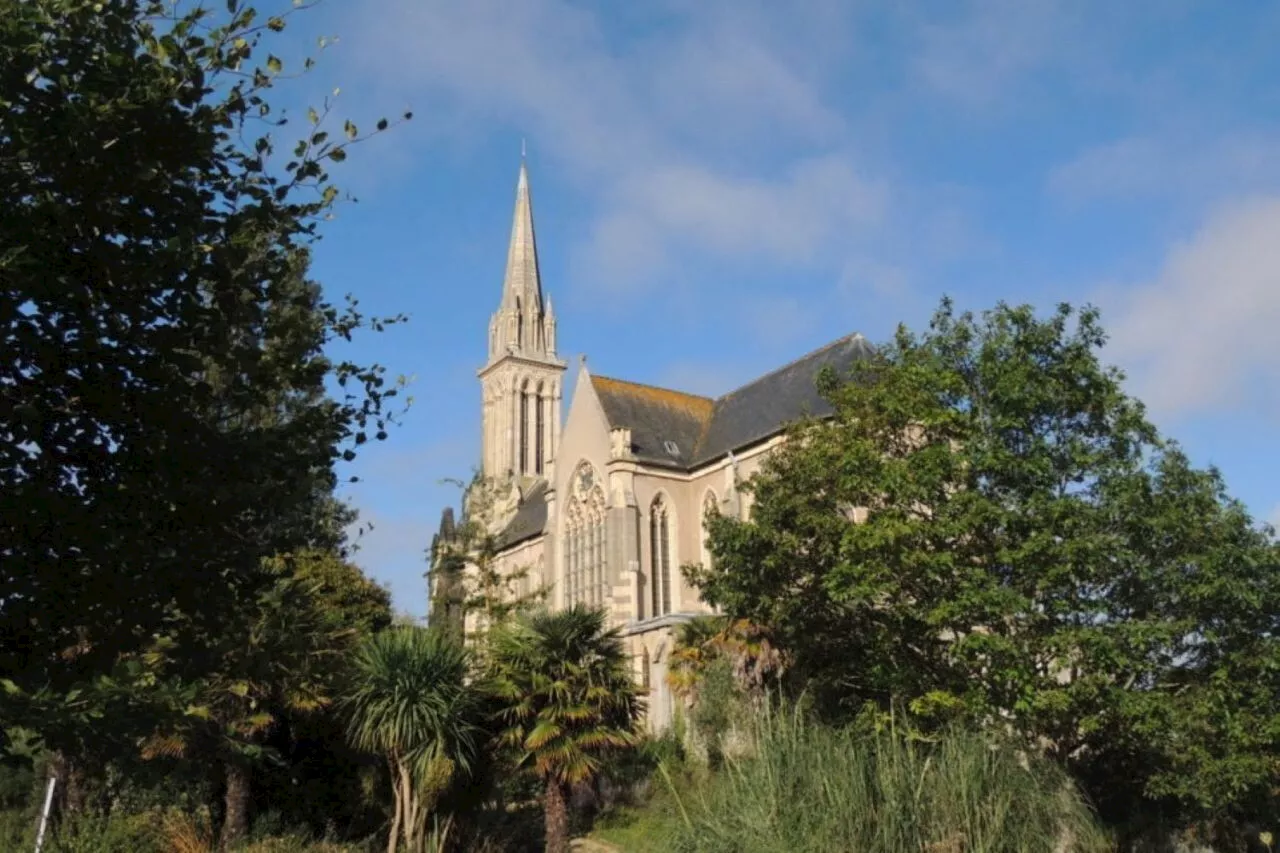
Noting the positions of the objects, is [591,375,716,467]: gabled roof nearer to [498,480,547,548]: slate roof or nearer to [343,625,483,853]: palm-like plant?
[498,480,547,548]: slate roof

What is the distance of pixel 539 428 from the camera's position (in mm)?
63344

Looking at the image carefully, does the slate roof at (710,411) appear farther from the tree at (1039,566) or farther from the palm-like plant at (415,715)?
the palm-like plant at (415,715)

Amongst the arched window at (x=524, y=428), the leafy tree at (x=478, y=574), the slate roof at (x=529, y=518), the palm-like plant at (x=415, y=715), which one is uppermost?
the arched window at (x=524, y=428)

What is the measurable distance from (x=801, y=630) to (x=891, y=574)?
3205 mm

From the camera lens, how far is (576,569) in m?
40.8

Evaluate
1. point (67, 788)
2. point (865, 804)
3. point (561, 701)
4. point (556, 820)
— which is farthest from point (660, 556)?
point (865, 804)

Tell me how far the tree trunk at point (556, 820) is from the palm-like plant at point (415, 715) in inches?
56.4

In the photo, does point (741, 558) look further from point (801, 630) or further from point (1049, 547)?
point (1049, 547)

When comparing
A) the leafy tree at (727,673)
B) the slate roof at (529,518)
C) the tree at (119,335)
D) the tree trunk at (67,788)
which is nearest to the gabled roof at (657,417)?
the slate roof at (529,518)

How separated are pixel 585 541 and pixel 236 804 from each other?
21.9 metres

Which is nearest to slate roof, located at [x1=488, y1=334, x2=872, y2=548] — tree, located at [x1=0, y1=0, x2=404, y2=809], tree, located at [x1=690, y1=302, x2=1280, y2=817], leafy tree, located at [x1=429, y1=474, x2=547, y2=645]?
leafy tree, located at [x1=429, y1=474, x2=547, y2=645]

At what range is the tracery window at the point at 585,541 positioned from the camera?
39.3 meters

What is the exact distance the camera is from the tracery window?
39.3 metres

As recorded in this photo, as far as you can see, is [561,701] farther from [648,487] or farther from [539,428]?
[539,428]
